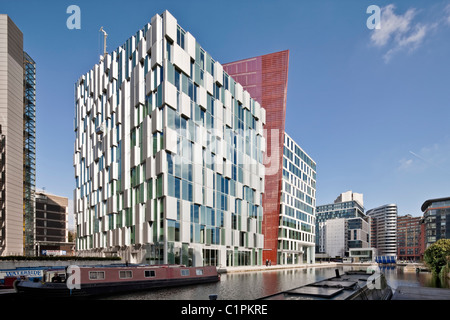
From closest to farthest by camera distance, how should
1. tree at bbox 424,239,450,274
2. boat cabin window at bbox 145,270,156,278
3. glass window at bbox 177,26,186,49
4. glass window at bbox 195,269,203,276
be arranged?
boat cabin window at bbox 145,270,156,278 → glass window at bbox 195,269,203,276 → glass window at bbox 177,26,186,49 → tree at bbox 424,239,450,274

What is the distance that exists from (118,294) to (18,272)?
336 inches

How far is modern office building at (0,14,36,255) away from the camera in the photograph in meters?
71.7

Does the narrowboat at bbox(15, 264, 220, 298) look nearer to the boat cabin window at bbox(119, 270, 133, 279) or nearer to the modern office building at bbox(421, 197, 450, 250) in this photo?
the boat cabin window at bbox(119, 270, 133, 279)

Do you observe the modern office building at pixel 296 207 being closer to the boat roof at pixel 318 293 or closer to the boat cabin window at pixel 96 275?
the boat cabin window at pixel 96 275

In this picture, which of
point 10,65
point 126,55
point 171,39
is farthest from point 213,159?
point 10,65

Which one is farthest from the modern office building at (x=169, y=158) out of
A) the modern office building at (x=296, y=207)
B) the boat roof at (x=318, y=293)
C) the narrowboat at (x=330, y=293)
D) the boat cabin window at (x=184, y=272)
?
the boat roof at (x=318, y=293)

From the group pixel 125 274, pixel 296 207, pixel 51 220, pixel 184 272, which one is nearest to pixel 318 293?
pixel 125 274

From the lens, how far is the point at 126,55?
187ft

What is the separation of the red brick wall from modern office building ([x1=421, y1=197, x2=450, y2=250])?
73.4 metres

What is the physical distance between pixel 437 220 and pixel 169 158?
392ft

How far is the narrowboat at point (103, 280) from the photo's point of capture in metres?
22.4

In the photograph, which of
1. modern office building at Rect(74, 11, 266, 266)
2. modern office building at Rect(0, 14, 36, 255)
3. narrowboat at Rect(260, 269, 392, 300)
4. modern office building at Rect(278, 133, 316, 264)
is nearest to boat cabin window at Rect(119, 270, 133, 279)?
narrowboat at Rect(260, 269, 392, 300)

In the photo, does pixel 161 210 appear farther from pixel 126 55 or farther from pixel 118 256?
pixel 126 55

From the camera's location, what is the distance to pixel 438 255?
168 feet
